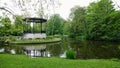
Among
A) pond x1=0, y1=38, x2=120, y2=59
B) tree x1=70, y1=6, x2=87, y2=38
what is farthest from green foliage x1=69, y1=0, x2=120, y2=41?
pond x1=0, y1=38, x2=120, y2=59

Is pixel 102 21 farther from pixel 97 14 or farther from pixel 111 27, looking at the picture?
pixel 111 27

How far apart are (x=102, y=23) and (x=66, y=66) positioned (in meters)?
33.2

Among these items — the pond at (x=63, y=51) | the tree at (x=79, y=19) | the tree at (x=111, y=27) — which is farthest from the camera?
the tree at (x=79, y=19)

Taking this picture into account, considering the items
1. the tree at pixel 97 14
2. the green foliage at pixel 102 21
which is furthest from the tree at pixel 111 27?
the tree at pixel 97 14

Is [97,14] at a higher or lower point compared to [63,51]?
higher

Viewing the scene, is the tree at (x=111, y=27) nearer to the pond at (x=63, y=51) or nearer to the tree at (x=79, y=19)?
the tree at (x=79, y=19)

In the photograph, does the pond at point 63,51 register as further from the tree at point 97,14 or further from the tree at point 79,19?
the tree at point 79,19

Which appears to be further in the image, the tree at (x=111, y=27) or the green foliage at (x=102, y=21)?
the green foliage at (x=102, y=21)

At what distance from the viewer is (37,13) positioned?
25.9 feet

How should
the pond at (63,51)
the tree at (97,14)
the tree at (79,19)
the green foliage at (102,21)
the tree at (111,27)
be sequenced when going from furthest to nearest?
the tree at (79,19), the tree at (97,14), the green foliage at (102,21), the tree at (111,27), the pond at (63,51)

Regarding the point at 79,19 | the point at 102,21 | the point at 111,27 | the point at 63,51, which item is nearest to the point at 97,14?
the point at 102,21

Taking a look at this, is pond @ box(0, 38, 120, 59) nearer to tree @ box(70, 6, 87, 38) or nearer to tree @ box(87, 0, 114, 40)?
tree @ box(87, 0, 114, 40)

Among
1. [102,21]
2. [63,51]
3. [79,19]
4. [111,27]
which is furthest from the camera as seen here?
[79,19]

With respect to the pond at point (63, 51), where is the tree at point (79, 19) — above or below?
above
